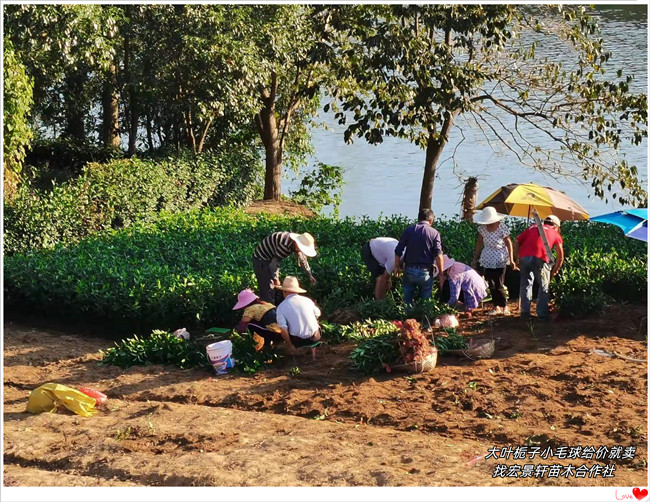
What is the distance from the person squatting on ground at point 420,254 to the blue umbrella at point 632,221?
6.28 feet

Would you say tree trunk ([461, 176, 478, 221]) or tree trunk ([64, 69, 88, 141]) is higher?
tree trunk ([64, 69, 88, 141])

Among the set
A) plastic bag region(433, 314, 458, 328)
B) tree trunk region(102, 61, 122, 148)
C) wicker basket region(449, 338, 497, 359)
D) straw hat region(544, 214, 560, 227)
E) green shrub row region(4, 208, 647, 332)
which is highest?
tree trunk region(102, 61, 122, 148)

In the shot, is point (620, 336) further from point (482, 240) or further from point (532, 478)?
point (532, 478)

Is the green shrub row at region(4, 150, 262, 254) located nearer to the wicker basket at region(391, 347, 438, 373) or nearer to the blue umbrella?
the wicker basket at region(391, 347, 438, 373)

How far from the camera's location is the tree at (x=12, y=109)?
14617 mm

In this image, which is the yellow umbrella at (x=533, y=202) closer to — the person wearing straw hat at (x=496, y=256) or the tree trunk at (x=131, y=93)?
the person wearing straw hat at (x=496, y=256)

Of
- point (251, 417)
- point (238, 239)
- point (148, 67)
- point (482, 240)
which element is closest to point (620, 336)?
point (482, 240)

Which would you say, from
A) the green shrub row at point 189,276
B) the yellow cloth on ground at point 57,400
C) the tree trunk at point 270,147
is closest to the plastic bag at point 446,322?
the green shrub row at point 189,276

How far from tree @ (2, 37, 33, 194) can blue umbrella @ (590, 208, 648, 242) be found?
9578mm

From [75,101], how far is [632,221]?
15.5m

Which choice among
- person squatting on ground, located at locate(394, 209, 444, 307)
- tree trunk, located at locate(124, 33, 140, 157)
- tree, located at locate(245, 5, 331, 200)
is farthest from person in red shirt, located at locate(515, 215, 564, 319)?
tree trunk, located at locate(124, 33, 140, 157)

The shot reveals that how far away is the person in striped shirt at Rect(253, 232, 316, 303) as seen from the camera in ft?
35.8

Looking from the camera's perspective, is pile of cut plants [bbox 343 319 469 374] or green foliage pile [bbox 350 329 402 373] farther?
green foliage pile [bbox 350 329 402 373]

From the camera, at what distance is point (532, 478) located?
6.89m
